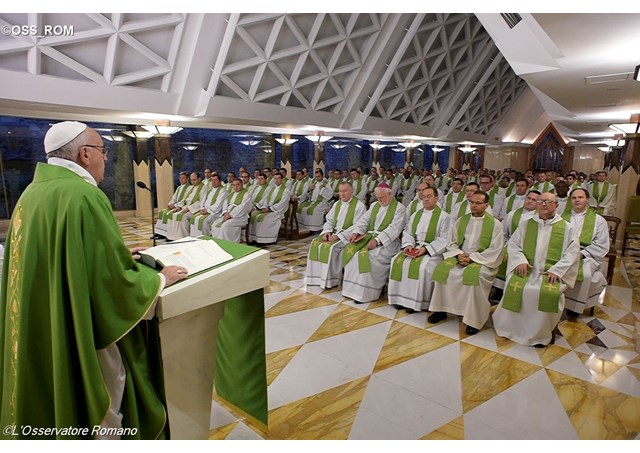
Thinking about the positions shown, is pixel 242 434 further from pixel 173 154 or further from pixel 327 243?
pixel 173 154

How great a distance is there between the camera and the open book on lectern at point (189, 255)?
2004mm

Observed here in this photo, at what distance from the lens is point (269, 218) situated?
9266mm

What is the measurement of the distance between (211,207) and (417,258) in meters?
5.56

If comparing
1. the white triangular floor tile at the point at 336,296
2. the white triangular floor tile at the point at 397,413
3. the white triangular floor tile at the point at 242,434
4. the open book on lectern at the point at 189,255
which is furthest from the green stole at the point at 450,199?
the open book on lectern at the point at 189,255

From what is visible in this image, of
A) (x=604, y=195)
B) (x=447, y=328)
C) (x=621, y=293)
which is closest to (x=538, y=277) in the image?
(x=447, y=328)

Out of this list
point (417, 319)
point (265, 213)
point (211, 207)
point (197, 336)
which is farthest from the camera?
point (265, 213)

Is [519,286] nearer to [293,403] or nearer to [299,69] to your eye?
[293,403]

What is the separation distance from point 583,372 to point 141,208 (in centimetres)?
1316

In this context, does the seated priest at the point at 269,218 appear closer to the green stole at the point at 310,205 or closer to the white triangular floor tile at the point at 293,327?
the green stole at the point at 310,205

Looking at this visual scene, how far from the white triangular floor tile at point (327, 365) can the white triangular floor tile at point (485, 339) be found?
2.92 ft

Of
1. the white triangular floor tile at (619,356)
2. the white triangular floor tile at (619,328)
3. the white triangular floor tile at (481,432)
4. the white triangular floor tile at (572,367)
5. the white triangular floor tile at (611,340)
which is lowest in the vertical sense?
the white triangular floor tile at (481,432)

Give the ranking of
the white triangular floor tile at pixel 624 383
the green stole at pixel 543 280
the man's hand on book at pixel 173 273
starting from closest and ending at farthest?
1. the man's hand on book at pixel 173 273
2. the white triangular floor tile at pixel 624 383
3. the green stole at pixel 543 280

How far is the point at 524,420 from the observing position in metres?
2.93
